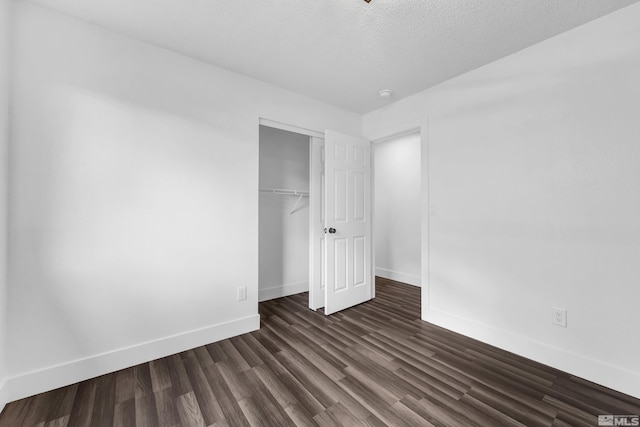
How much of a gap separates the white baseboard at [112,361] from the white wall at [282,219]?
1072mm

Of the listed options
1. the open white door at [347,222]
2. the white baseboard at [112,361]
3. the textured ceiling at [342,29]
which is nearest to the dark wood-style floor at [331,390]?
the white baseboard at [112,361]

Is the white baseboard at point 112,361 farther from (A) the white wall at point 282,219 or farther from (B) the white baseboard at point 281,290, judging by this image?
(A) the white wall at point 282,219

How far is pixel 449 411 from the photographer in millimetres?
1477

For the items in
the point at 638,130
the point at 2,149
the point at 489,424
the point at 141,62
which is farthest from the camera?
the point at 141,62

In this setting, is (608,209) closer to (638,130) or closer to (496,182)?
(638,130)

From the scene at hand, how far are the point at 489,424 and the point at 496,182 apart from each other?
1790mm

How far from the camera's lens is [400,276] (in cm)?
434

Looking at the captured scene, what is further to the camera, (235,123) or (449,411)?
(235,123)

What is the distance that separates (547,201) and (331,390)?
2135 mm

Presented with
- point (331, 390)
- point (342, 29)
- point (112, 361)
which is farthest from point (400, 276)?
point (112, 361)

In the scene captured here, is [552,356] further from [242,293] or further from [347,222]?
[242,293]

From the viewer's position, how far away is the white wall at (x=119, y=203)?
5.39 ft

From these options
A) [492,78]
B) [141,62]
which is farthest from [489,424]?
[141,62]

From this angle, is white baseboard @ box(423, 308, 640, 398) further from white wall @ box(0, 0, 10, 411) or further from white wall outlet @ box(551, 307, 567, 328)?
white wall @ box(0, 0, 10, 411)
